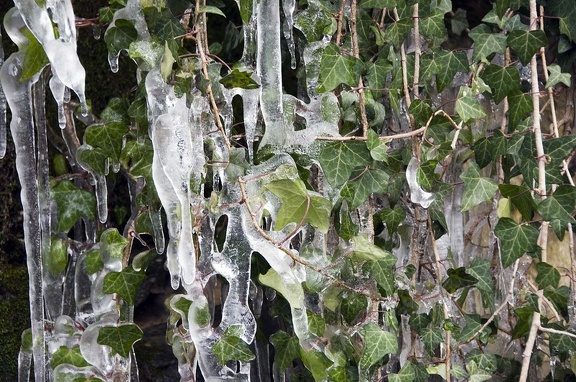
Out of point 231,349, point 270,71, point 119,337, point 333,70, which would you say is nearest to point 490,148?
point 333,70

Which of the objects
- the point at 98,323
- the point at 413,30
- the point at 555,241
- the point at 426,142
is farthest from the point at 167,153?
the point at 555,241

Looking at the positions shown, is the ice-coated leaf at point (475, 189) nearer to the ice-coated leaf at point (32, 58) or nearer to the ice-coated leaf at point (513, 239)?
the ice-coated leaf at point (513, 239)

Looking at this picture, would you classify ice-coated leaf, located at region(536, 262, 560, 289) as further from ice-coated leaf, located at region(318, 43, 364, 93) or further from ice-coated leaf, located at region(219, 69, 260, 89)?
ice-coated leaf, located at region(219, 69, 260, 89)

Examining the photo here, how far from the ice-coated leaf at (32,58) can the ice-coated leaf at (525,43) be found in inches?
32.4

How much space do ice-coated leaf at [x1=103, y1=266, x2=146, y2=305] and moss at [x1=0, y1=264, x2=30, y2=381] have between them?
0.38 meters

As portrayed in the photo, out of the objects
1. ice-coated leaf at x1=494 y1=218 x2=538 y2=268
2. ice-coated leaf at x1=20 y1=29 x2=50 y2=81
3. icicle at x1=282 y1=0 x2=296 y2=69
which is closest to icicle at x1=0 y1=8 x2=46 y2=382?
ice-coated leaf at x1=20 y1=29 x2=50 y2=81

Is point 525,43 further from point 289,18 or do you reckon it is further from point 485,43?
point 289,18

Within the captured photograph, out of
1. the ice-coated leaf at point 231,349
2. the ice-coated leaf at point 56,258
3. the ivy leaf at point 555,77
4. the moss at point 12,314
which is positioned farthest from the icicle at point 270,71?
the moss at point 12,314

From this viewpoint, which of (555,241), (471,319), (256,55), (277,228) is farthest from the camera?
(555,241)

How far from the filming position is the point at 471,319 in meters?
1.59

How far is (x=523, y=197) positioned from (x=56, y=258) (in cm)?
82

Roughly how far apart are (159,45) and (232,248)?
13.4 inches

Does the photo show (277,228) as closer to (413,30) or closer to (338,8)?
(338,8)

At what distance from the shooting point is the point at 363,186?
1438mm
